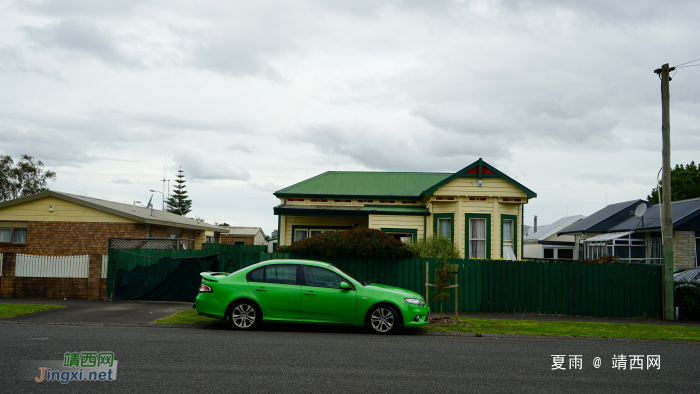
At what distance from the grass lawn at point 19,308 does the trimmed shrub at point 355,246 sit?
667 centimetres

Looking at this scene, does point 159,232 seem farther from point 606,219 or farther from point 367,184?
point 606,219

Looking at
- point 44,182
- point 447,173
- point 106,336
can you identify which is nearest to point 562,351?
point 106,336

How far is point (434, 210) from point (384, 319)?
10630 millimetres

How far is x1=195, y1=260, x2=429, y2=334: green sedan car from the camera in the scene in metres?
10.7

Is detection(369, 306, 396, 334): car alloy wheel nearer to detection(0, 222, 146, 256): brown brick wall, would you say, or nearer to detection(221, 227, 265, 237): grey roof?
detection(0, 222, 146, 256): brown brick wall

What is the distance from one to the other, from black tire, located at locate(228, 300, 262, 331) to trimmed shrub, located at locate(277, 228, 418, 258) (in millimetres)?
4526

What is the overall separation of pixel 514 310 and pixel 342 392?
10.3 meters

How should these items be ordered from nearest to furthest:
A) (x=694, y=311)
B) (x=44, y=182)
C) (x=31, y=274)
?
(x=694, y=311) → (x=31, y=274) → (x=44, y=182)

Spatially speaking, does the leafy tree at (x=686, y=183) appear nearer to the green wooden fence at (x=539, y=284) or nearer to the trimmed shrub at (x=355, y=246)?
the green wooden fence at (x=539, y=284)

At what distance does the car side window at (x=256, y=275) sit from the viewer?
35.8 ft

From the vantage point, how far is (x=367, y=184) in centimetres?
2583

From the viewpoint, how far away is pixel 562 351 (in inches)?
367

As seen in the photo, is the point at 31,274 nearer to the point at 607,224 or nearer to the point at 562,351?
the point at 562,351

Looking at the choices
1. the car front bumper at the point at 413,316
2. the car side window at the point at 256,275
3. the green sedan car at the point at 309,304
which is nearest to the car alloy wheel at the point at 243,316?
the green sedan car at the point at 309,304
